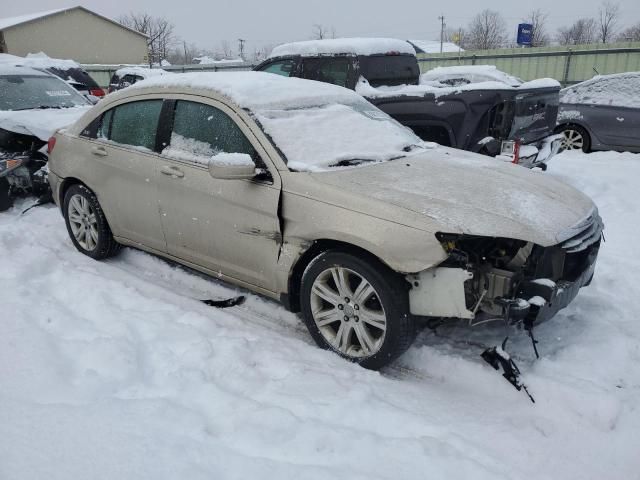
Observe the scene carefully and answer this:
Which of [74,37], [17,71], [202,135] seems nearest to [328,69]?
[202,135]

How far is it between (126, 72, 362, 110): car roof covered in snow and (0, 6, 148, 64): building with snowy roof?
39.1 metres

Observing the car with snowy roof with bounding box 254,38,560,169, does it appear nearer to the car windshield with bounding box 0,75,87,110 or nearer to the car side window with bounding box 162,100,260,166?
the car windshield with bounding box 0,75,87,110

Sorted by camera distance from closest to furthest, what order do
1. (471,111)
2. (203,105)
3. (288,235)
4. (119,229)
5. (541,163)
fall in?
(288,235)
(203,105)
(119,229)
(471,111)
(541,163)

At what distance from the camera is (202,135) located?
377cm

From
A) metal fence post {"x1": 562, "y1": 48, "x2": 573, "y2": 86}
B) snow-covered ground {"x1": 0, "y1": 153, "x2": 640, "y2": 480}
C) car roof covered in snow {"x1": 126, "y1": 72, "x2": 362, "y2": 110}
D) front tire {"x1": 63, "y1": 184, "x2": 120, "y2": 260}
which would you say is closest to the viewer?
snow-covered ground {"x1": 0, "y1": 153, "x2": 640, "y2": 480}

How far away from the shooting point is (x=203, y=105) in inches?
149

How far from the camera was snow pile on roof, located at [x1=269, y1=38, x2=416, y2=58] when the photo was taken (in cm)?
684

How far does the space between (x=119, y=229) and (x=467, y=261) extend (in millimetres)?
3076

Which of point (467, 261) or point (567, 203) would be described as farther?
point (567, 203)

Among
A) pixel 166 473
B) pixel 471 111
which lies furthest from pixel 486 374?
pixel 471 111

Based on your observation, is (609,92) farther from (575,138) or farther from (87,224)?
(87,224)

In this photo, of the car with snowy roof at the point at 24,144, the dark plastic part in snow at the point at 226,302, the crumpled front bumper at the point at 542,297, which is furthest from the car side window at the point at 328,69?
the crumpled front bumper at the point at 542,297

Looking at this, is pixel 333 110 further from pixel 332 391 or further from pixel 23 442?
pixel 23 442

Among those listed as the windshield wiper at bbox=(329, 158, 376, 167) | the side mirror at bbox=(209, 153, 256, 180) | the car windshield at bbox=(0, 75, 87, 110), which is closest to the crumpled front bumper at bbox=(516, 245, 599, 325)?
the windshield wiper at bbox=(329, 158, 376, 167)
